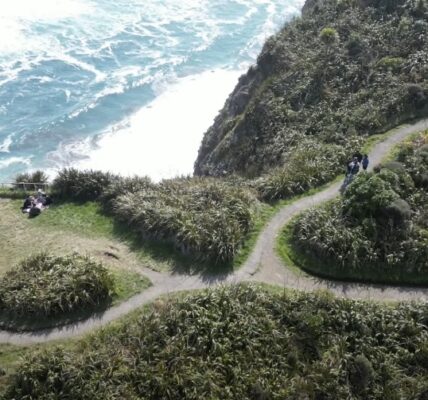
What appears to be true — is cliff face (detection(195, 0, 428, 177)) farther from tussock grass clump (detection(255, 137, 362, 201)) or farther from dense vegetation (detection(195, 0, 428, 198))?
tussock grass clump (detection(255, 137, 362, 201))

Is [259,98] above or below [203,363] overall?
above

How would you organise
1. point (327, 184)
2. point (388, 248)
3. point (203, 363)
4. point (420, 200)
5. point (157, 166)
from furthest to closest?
1. point (157, 166)
2. point (327, 184)
3. point (420, 200)
4. point (388, 248)
5. point (203, 363)

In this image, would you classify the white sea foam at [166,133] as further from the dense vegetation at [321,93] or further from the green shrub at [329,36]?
the green shrub at [329,36]

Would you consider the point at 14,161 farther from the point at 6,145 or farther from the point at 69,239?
the point at 69,239

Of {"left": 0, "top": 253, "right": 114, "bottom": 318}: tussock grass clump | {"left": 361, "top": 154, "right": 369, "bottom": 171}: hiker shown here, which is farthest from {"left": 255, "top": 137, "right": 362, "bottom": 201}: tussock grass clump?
{"left": 0, "top": 253, "right": 114, "bottom": 318}: tussock grass clump


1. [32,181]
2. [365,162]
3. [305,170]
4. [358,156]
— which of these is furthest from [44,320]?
[358,156]

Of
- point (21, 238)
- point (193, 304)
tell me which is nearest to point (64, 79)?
point (21, 238)

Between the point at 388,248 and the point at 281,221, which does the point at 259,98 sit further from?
the point at 388,248
